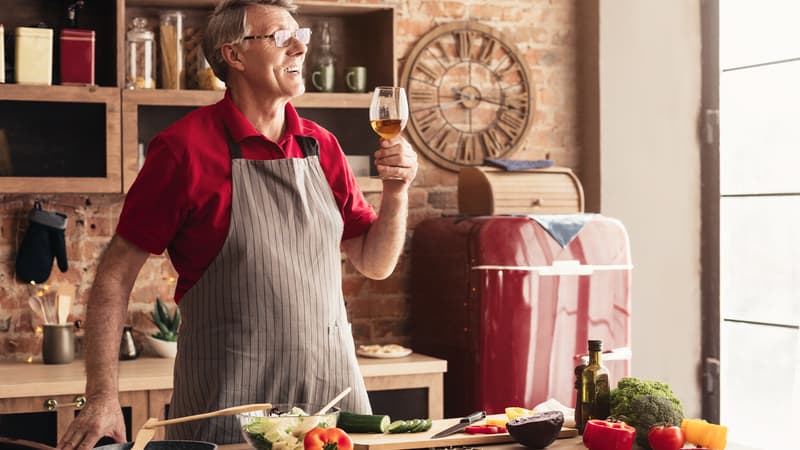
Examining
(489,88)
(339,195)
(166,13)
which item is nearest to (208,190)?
(339,195)

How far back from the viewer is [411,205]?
4.73m

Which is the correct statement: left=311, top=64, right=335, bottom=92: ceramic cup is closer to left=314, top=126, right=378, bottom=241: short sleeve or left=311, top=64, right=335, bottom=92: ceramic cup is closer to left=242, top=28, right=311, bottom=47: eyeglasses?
left=314, top=126, right=378, bottom=241: short sleeve

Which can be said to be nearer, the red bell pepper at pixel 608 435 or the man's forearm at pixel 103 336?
the red bell pepper at pixel 608 435

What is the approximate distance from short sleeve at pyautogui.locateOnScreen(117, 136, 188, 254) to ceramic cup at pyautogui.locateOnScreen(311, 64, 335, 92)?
214cm

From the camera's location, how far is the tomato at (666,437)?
6.53 feet

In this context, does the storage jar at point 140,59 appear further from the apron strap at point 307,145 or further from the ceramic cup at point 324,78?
the apron strap at point 307,145

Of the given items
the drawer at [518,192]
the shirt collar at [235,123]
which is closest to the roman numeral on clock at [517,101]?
the drawer at [518,192]

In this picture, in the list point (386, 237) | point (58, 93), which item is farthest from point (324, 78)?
point (386, 237)

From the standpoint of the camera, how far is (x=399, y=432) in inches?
85.4

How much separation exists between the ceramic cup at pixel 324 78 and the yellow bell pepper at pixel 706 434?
2.73 m

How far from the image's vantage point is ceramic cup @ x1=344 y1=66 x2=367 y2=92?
4.43 metres
